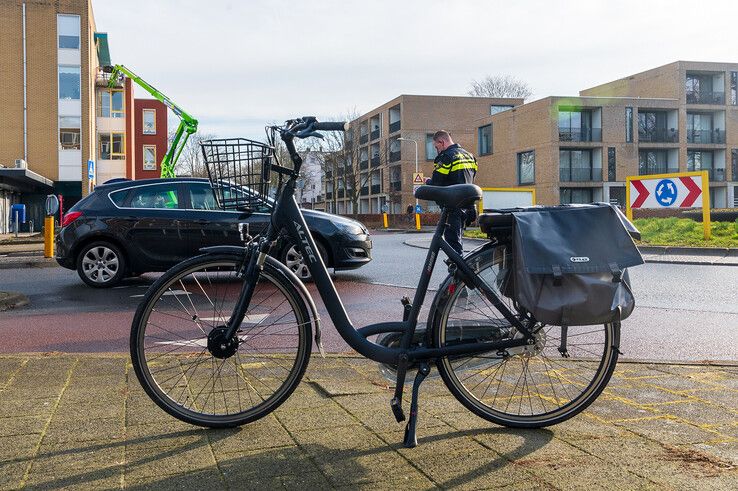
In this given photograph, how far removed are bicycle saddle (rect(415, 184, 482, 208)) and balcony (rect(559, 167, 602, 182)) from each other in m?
53.2

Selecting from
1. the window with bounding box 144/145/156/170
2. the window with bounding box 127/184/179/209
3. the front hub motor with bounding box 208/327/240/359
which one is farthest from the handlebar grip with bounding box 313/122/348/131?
the window with bounding box 144/145/156/170

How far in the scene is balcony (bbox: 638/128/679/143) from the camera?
185ft

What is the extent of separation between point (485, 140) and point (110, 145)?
32.1 meters

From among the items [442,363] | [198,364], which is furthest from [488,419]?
[198,364]

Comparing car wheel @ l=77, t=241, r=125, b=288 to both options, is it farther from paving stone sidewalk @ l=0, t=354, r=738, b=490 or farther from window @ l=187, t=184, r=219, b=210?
paving stone sidewalk @ l=0, t=354, r=738, b=490

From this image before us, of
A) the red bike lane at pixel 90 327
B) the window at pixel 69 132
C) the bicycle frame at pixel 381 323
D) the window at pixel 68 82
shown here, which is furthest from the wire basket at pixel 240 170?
the window at pixel 68 82

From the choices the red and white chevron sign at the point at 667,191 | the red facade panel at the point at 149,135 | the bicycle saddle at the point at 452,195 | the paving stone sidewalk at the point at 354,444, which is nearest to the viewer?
the paving stone sidewalk at the point at 354,444

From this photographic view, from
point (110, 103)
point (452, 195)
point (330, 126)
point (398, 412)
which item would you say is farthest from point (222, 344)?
point (110, 103)

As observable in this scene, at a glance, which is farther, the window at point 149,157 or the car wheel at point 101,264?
the window at point 149,157

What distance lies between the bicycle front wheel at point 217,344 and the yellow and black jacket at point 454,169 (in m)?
5.38

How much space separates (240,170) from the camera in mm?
3352

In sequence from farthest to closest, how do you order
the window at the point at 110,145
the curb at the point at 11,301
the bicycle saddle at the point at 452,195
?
the window at the point at 110,145, the curb at the point at 11,301, the bicycle saddle at the point at 452,195

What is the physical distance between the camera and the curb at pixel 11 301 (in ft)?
27.0

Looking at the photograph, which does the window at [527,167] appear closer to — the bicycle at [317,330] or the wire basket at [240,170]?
the bicycle at [317,330]
